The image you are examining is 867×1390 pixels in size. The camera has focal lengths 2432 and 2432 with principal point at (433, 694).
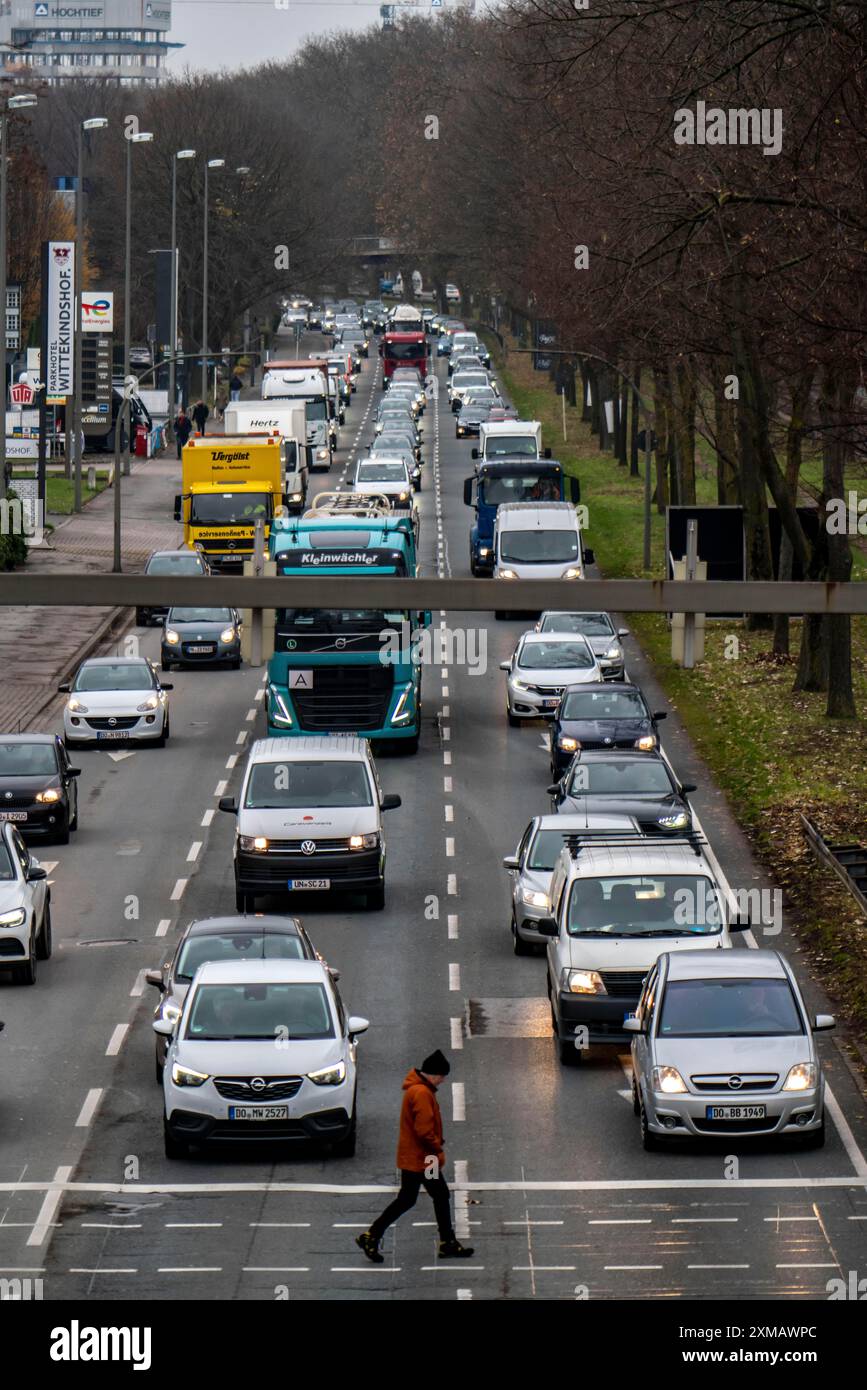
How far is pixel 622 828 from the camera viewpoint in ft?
92.6

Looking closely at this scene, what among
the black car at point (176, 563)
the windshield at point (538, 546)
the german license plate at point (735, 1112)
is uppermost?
the windshield at point (538, 546)

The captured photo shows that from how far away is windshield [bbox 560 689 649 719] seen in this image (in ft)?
123

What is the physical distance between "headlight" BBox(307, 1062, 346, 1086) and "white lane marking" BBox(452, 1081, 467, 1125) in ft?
5.75

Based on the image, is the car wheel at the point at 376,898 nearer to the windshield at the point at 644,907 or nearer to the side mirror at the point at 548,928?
the windshield at the point at 644,907

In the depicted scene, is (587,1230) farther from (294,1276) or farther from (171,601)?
(171,601)

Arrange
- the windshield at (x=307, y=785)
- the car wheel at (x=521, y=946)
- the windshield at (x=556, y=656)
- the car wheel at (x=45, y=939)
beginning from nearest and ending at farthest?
1. the car wheel at (x=45, y=939)
2. the car wheel at (x=521, y=946)
3. the windshield at (x=307, y=785)
4. the windshield at (x=556, y=656)

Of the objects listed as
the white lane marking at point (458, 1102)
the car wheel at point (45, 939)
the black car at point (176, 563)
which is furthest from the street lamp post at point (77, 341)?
the white lane marking at point (458, 1102)

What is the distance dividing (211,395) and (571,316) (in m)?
45.6

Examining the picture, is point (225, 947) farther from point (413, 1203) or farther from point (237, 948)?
point (413, 1203)

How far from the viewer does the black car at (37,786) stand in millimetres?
32688

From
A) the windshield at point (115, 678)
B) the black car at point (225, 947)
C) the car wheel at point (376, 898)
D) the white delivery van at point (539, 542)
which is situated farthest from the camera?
the white delivery van at point (539, 542)

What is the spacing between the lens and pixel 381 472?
230 feet

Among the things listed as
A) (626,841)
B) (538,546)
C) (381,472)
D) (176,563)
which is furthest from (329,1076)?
(381,472)

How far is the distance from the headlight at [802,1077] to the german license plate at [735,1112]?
280 mm
